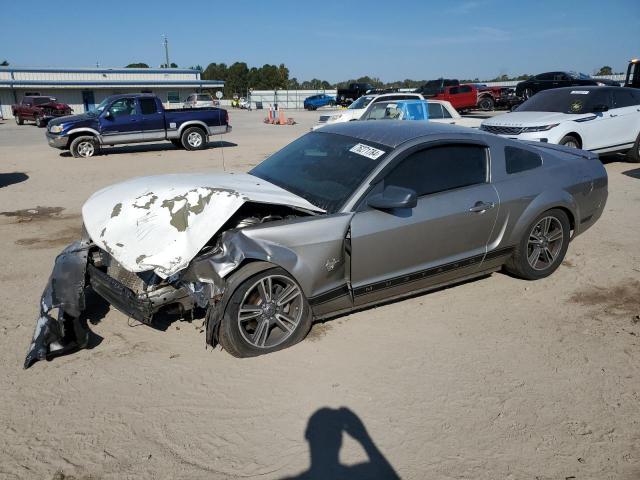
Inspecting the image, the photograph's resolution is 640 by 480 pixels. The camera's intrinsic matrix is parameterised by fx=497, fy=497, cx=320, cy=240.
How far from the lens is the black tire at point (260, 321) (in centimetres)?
345

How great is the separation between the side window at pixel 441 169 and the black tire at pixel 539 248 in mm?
815

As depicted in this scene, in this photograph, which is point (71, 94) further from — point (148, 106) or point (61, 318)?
point (61, 318)

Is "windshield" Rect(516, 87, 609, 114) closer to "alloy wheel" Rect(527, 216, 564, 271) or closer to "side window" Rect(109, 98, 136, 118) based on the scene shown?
"alloy wheel" Rect(527, 216, 564, 271)

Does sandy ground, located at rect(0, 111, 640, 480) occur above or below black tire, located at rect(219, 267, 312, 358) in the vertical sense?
below

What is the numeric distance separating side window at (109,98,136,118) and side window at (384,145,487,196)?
13.7 metres

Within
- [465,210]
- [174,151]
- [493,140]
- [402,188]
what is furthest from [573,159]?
[174,151]

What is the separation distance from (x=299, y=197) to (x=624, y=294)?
10.8 feet

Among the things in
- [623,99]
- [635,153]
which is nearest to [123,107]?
[623,99]

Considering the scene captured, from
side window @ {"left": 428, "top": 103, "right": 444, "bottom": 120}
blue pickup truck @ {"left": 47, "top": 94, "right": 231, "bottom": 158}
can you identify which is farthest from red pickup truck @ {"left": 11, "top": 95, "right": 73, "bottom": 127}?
side window @ {"left": 428, "top": 103, "right": 444, "bottom": 120}

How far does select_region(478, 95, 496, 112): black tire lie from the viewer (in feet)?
109

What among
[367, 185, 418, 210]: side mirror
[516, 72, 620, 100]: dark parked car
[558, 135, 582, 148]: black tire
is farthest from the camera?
[516, 72, 620, 100]: dark parked car

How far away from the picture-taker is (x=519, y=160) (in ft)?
15.6

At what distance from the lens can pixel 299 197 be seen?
3951 millimetres

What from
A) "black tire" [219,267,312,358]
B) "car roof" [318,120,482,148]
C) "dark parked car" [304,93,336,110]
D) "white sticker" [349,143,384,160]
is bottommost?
"dark parked car" [304,93,336,110]
